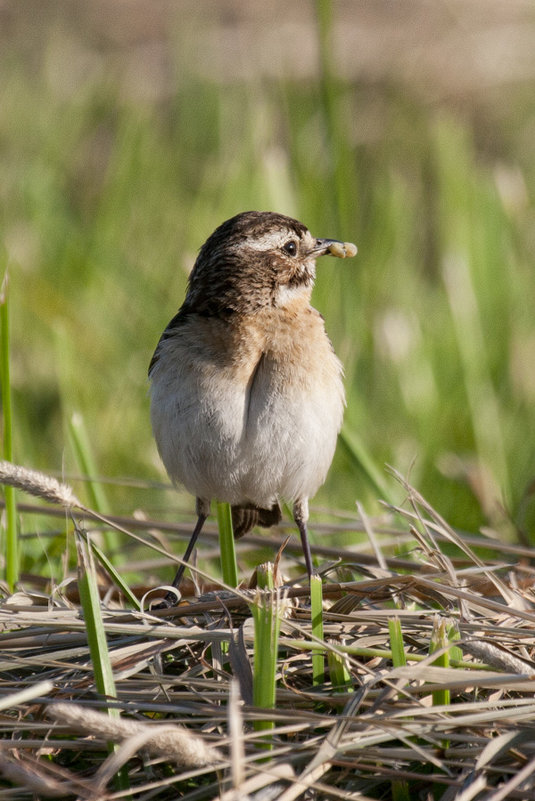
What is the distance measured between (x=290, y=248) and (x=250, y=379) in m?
0.76

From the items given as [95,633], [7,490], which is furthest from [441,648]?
[7,490]

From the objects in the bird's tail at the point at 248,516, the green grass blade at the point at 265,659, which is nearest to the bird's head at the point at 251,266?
the bird's tail at the point at 248,516

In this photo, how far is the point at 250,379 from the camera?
460 cm

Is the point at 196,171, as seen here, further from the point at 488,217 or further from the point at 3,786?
the point at 3,786

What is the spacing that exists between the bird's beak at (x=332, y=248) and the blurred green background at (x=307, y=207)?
0.66m

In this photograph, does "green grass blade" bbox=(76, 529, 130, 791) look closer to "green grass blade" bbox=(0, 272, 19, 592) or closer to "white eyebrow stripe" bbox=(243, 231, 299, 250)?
"green grass blade" bbox=(0, 272, 19, 592)

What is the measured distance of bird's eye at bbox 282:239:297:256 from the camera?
16.5ft

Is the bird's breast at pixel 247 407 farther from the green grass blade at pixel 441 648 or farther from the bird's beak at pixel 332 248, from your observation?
the green grass blade at pixel 441 648

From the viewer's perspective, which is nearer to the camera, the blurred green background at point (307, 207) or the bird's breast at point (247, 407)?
the bird's breast at point (247, 407)

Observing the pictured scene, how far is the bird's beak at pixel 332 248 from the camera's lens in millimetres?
5172

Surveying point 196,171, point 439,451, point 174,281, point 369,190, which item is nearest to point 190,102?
point 196,171

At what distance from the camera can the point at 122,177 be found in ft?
30.1

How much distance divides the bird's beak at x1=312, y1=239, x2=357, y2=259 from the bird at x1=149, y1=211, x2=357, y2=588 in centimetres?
4

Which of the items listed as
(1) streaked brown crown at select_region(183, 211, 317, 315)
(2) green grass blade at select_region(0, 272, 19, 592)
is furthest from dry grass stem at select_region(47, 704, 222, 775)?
(1) streaked brown crown at select_region(183, 211, 317, 315)
